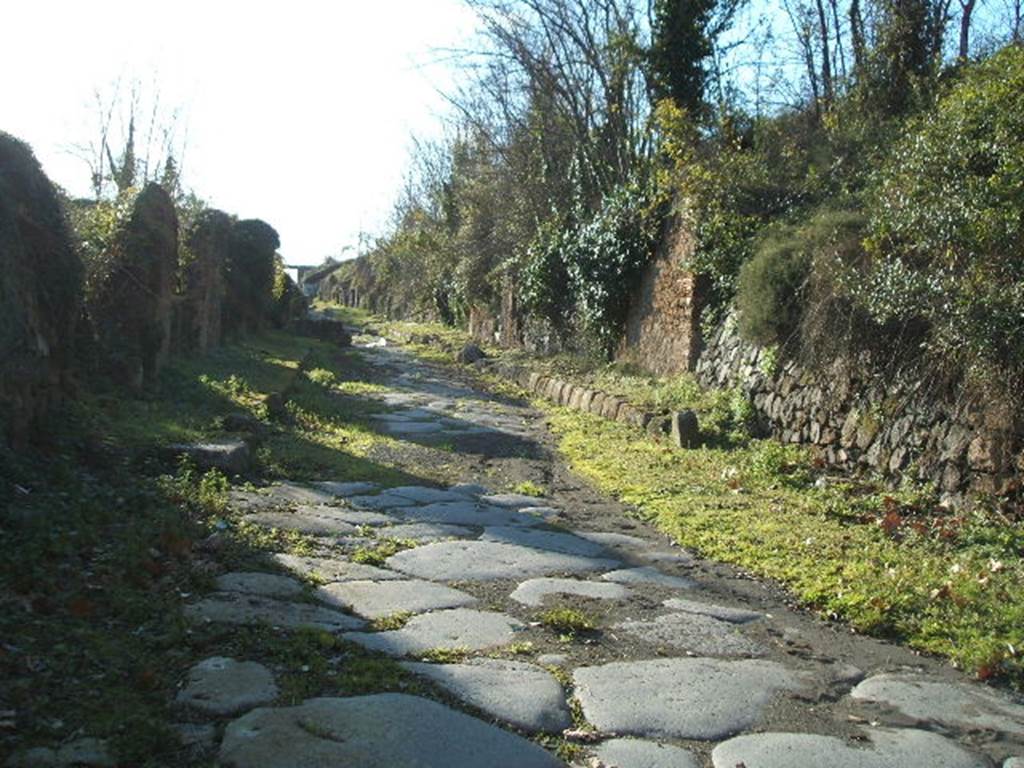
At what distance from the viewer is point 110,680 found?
3.44 m

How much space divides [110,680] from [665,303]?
11.9 metres

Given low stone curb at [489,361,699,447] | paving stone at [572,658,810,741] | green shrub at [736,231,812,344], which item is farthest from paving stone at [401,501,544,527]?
green shrub at [736,231,812,344]

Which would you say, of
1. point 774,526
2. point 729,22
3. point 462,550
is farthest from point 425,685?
point 729,22

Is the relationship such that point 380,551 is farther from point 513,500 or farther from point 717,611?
point 513,500

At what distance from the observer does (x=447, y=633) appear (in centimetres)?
445

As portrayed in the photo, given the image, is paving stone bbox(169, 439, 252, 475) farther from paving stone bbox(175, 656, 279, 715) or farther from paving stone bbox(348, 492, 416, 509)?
paving stone bbox(175, 656, 279, 715)

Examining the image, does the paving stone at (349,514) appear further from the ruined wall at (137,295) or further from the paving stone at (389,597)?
the ruined wall at (137,295)

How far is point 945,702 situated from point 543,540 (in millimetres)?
3013

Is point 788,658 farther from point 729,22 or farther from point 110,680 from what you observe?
point 729,22

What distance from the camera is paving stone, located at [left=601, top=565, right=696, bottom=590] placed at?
18.5 feet

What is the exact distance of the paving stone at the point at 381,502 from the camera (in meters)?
7.23

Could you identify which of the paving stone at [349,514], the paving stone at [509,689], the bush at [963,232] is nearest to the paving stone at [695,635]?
the paving stone at [509,689]

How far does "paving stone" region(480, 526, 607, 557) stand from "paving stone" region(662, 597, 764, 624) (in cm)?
107

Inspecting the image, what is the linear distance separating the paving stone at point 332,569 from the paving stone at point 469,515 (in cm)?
145
